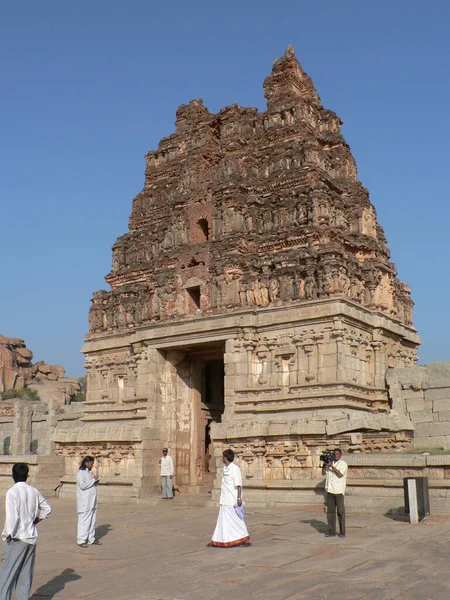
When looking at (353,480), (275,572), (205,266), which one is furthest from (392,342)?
(275,572)

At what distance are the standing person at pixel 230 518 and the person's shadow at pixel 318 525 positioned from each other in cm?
198

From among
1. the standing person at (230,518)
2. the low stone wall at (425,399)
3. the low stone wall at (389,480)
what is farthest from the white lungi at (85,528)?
the low stone wall at (425,399)

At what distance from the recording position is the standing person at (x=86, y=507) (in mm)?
12461

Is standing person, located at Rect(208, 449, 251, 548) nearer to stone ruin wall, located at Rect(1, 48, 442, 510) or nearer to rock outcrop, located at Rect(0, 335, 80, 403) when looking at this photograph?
stone ruin wall, located at Rect(1, 48, 442, 510)

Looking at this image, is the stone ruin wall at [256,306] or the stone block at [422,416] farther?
the stone ruin wall at [256,306]

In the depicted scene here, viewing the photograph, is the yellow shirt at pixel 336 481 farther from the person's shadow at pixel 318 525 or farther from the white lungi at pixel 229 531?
the white lungi at pixel 229 531

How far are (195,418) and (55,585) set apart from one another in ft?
53.0

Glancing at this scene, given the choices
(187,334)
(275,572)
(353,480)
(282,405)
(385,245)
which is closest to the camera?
(275,572)

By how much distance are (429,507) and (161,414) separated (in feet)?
41.2

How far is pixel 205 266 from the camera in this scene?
81.0 feet

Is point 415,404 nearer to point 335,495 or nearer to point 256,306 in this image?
point 256,306

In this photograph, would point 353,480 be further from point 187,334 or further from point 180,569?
point 187,334

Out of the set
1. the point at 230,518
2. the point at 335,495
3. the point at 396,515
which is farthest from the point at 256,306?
the point at 230,518

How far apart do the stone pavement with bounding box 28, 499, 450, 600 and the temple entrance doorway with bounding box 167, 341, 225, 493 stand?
954 centimetres
